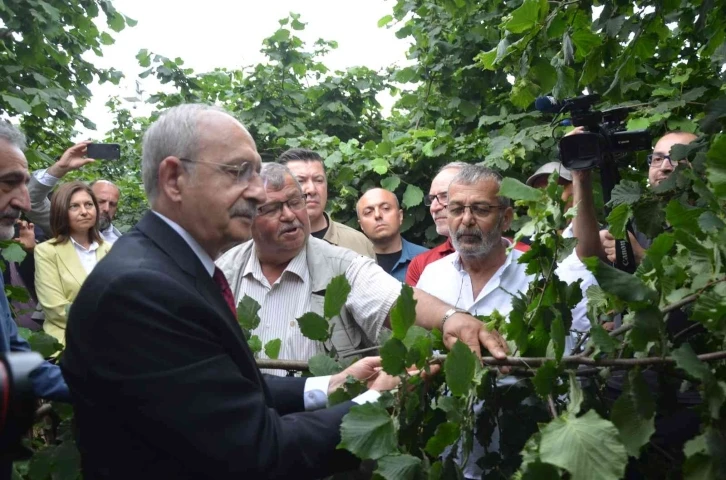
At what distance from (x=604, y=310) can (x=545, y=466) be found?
823mm

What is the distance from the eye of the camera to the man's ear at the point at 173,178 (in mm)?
1853

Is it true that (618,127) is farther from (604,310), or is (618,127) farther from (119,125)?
(119,125)

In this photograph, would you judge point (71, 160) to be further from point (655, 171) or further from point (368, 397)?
point (368, 397)

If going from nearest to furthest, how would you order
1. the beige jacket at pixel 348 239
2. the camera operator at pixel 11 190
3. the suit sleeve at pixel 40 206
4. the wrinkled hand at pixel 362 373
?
the wrinkled hand at pixel 362 373, the camera operator at pixel 11 190, the beige jacket at pixel 348 239, the suit sleeve at pixel 40 206

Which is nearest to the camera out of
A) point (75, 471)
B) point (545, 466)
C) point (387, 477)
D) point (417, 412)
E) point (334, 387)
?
point (545, 466)

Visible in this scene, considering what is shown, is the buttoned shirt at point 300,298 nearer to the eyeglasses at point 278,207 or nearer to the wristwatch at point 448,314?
the eyeglasses at point 278,207

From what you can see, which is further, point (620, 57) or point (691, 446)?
point (620, 57)

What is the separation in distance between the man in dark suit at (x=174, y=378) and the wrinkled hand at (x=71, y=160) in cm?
322

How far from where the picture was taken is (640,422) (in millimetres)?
1491

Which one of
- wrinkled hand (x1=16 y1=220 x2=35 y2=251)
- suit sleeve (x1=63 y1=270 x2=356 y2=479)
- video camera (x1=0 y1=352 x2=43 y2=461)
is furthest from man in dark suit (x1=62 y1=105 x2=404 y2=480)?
wrinkled hand (x1=16 y1=220 x2=35 y2=251)

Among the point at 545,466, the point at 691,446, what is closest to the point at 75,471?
the point at 545,466

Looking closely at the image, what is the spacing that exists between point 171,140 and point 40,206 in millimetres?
3827

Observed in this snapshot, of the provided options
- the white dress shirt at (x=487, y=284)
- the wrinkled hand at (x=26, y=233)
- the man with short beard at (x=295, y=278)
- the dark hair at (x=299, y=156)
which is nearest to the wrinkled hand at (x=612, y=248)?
the white dress shirt at (x=487, y=284)

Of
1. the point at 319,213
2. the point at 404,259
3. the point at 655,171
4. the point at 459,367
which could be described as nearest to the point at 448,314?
the point at 459,367
